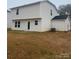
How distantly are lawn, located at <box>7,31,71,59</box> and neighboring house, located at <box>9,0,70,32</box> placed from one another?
0.15 feet

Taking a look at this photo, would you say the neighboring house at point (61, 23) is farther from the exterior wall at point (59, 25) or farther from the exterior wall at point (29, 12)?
the exterior wall at point (29, 12)

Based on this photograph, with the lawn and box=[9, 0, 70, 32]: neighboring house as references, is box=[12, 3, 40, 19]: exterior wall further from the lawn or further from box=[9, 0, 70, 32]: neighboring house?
the lawn

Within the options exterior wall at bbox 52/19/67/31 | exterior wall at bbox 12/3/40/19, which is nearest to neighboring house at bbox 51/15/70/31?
exterior wall at bbox 52/19/67/31

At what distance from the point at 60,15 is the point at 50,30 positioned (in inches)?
4.3

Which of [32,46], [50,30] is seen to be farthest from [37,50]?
[50,30]

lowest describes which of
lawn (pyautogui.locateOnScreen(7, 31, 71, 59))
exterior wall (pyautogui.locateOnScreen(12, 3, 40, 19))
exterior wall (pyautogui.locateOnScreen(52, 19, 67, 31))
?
lawn (pyautogui.locateOnScreen(7, 31, 71, 59))

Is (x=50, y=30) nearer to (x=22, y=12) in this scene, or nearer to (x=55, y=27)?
(x=55, y=27)

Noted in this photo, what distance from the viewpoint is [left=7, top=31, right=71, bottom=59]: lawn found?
118 cm

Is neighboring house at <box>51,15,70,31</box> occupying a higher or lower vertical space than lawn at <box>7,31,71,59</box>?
higher

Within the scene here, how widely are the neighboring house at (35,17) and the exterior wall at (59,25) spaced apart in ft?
0.06

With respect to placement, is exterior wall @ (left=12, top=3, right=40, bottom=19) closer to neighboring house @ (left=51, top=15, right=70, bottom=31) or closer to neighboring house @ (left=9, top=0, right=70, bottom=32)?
neighboring house @ (left=9, top=0, right=70, bottom=32)

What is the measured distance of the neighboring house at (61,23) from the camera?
3.90 ft

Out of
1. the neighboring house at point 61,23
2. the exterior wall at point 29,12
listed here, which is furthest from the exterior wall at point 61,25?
the exterior wall at point 29,12

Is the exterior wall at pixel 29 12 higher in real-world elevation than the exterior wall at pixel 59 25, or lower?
higher
